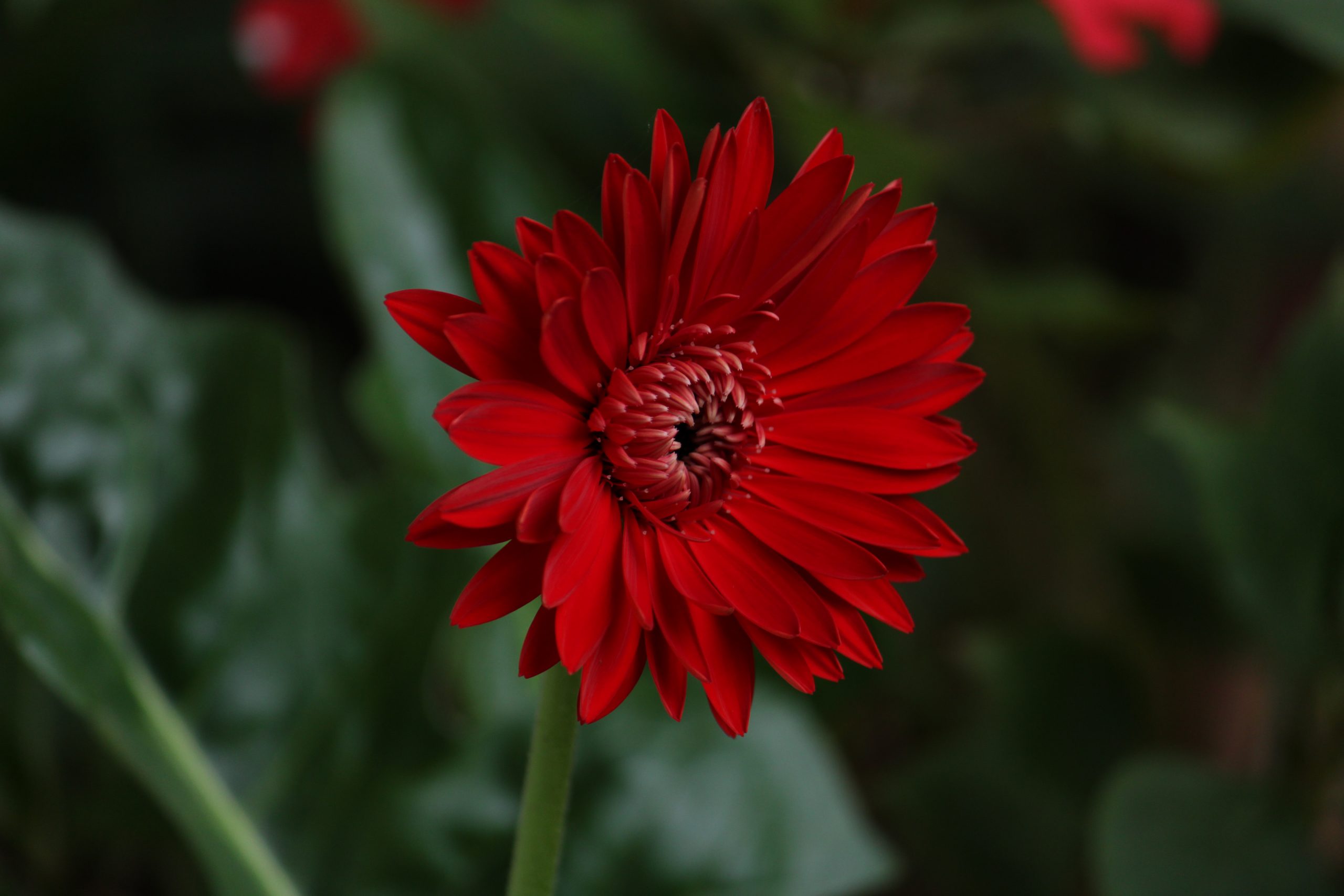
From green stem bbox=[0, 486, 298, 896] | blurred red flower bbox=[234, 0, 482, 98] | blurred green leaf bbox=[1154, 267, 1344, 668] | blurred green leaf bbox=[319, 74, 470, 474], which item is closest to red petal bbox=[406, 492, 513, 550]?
green stem bbox=[0, 486, 298, 896]

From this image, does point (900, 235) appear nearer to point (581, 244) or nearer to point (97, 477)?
point (581, 244)

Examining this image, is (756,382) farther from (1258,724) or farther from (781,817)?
(1258,724)

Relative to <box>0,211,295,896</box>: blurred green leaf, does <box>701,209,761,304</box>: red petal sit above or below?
above

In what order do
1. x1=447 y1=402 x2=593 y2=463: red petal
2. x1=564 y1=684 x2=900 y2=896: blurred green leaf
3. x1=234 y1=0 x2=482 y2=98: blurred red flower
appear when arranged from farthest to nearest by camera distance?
x1=234 y1=0 x2=482 y2=98: blurred red flower
x1=564 y1=684 x2=900 y2=896: blurred green leaf
x1=447 y1=402 x2=593 y2=463: red petal

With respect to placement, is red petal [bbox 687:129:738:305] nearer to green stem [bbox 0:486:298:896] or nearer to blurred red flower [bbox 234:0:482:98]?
green stem [bbox 0:486:298:896]

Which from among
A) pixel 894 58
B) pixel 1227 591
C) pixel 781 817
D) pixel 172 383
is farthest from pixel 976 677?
pixel 172 383
